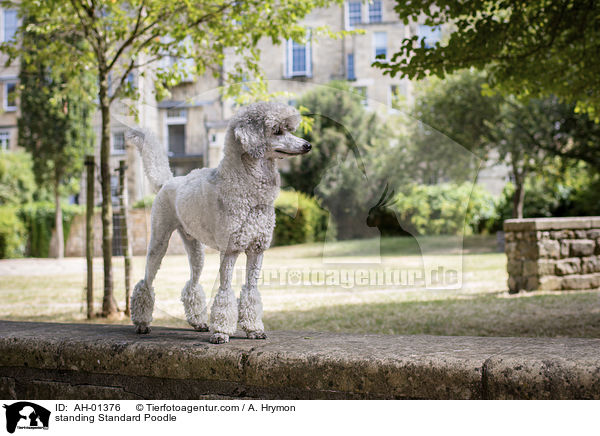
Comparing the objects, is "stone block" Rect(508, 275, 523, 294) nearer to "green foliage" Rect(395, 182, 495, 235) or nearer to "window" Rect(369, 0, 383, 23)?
"green foliage" Rect(395, 182, 495, 235)

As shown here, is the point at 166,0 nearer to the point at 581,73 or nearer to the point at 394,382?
the point at 581,73

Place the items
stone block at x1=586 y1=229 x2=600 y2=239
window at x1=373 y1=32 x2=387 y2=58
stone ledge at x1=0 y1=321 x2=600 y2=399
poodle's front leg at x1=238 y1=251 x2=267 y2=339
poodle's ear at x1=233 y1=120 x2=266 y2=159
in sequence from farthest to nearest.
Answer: window at x1=373 y1=32 x2=387 y2=58, stone block at x1=586 y1=229 x2=600 y2=239, poodle's front leg at x1=238 y1=251 x2=267 y2=339, poodle's ear at x1=233 y1=120 x2=266 y2=159, stone ledge at x1=0 y1=321 x2=600 y2=399

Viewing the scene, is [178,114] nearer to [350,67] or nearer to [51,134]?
[51,134]

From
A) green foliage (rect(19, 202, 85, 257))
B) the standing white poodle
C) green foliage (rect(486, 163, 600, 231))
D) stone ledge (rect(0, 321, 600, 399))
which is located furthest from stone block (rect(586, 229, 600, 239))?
green foliage (rect(19, 202, 85, 257))

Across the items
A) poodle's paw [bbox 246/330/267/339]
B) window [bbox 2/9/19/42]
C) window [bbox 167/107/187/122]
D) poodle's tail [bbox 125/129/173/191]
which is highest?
window [bbox 2/9/19/42]

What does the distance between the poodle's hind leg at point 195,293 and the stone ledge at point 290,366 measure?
0.10 metres

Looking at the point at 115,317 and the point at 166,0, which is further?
the point at 115,317

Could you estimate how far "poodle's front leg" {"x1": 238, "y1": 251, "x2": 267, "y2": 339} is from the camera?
10.0 ft

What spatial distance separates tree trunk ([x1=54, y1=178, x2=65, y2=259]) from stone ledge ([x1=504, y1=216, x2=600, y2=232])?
17281 mm

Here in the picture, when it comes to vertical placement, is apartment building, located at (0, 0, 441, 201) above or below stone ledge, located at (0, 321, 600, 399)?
above
